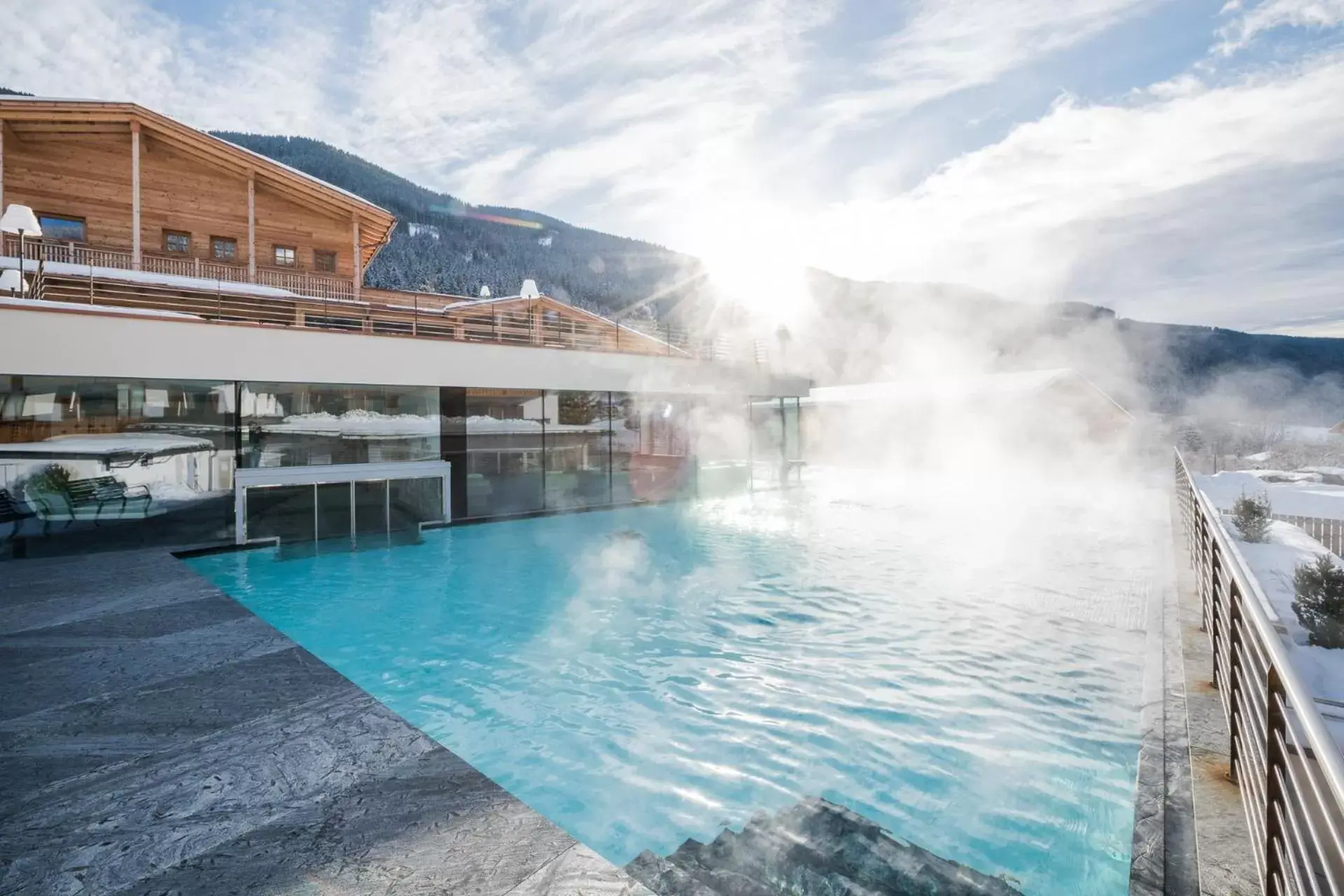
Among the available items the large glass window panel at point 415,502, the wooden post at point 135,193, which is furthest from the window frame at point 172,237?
the large glass window panel at point 415,502

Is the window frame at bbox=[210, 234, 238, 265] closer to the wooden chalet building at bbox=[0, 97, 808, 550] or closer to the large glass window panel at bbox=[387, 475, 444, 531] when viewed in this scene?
the wooden chalet building at bbox=[0, 97, 808, 550]

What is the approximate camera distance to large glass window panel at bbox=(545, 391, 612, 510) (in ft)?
44.6

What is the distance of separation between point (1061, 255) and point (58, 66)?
1305 inches

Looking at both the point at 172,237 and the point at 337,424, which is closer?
the point at 337,424

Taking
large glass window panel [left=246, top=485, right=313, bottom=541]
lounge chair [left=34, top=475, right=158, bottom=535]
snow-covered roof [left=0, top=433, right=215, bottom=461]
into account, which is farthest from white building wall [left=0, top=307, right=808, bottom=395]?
large glass window panel [left=246, top=485, right=313, bottom=541]

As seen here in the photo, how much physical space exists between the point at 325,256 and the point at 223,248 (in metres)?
2.20

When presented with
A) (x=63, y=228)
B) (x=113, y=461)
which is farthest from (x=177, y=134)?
(x=113, y=461)

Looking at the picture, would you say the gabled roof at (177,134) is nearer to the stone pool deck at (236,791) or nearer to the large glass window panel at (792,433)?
the stone pool deck at (236,791)

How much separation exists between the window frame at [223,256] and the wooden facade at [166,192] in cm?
2

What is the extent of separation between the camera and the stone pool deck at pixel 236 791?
2.17 metres

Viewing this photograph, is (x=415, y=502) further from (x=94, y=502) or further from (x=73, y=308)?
(x=73, y=308)

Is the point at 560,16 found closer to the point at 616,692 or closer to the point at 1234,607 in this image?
the point at 616,692

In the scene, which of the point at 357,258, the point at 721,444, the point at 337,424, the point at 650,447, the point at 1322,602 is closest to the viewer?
the point at 1322,602

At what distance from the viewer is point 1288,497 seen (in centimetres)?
1461
